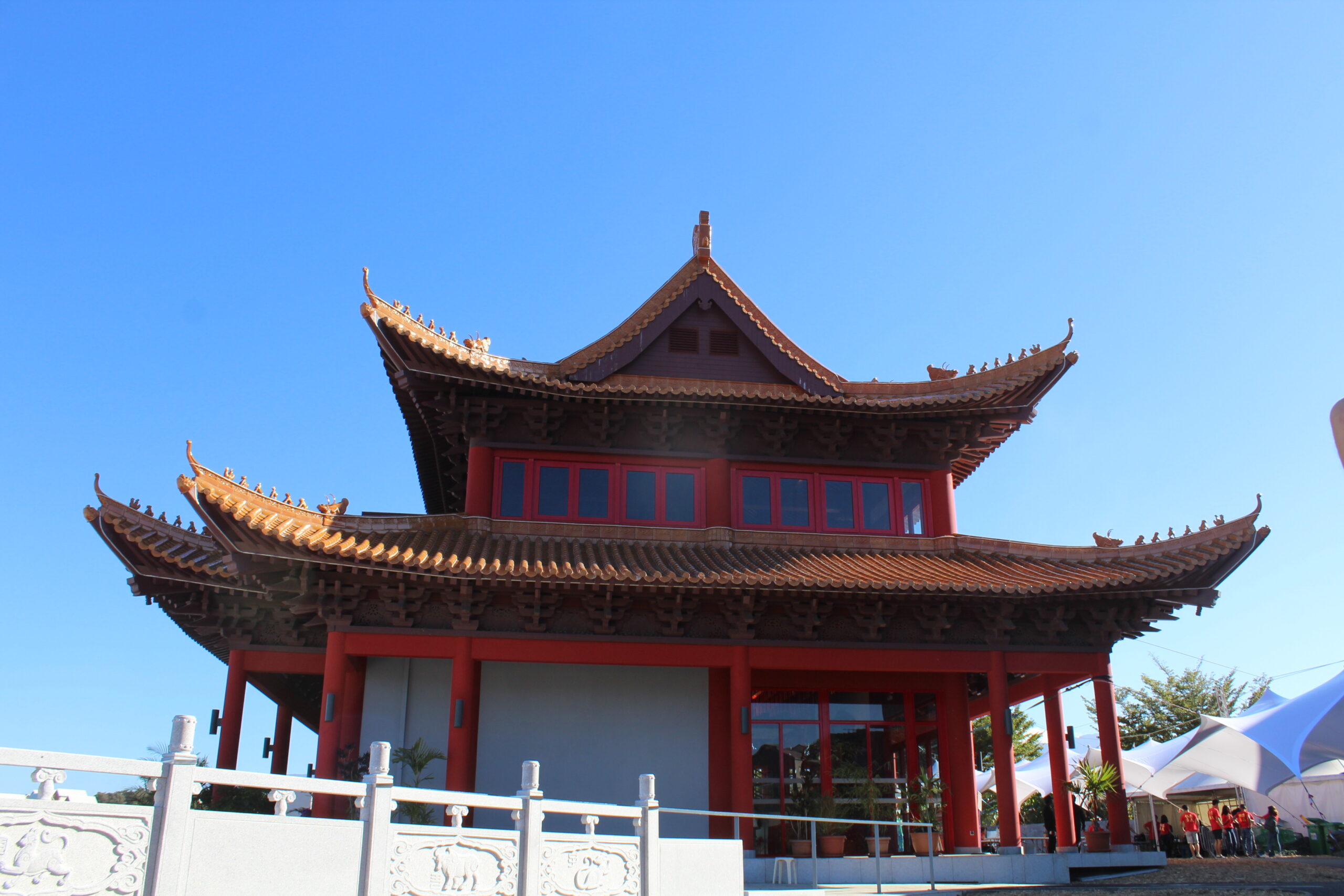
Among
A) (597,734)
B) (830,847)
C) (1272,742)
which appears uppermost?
(1272,742)

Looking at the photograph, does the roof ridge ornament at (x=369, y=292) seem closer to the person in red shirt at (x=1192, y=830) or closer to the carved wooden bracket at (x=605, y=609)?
the carved wooden bracket at (x=605, y=609)

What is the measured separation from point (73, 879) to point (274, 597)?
898 cm

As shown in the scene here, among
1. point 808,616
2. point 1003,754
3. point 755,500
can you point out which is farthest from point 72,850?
point 1003,754

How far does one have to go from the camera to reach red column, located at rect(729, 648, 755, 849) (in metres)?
13.6

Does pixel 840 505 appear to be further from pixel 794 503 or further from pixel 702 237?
pixel 702 237

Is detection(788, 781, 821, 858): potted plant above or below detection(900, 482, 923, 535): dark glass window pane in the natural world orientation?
below

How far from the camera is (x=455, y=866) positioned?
23.5ft

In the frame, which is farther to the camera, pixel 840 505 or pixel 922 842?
pixel 840 505

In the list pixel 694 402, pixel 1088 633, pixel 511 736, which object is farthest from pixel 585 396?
pixel 1088 633

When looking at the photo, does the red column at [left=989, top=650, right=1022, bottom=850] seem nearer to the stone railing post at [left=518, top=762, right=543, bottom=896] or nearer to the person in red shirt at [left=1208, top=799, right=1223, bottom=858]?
the stone railing post at [left=518, top=762, right=543, bottom=896]

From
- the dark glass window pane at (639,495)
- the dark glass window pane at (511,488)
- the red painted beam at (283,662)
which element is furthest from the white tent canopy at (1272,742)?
the red painted beam at (283,662)

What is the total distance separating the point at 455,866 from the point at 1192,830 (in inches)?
843

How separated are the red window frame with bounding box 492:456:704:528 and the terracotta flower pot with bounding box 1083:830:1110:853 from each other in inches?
291

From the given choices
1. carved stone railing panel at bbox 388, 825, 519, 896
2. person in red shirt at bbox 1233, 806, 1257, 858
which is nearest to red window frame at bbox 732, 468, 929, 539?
carved stone railing panel at bbox 388, 825, 519, 896
